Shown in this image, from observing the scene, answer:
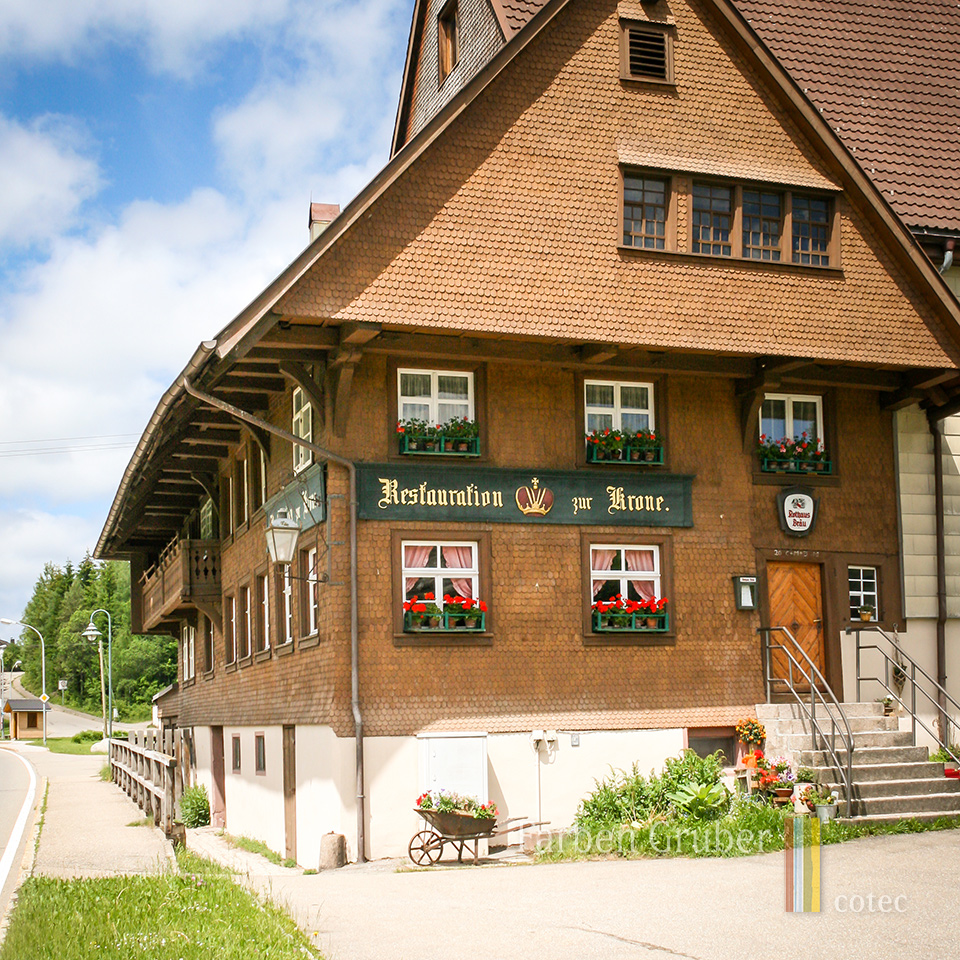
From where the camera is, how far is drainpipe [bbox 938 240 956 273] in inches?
891

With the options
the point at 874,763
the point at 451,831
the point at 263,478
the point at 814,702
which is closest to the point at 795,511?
the point at 814,702

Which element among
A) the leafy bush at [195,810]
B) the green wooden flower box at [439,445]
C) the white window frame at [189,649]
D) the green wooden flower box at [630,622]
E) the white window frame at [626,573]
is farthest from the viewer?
the white window frame at [189,649]

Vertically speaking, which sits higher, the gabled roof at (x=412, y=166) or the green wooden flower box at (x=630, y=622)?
the gabled roof at (x=412, y=166)

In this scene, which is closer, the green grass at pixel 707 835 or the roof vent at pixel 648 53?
the green grass at pixel 707 835

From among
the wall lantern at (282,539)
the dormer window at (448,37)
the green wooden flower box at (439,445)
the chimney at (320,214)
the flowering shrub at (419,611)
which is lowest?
the flowering shrub at (419,611)

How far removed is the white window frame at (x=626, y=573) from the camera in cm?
2039

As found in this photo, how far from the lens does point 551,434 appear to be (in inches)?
803

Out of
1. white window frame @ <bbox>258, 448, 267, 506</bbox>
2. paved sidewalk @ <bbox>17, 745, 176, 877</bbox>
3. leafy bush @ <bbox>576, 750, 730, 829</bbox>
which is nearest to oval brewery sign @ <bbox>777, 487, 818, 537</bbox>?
leafy bush @ <bbox>576, 750, 730, 829</bbox>

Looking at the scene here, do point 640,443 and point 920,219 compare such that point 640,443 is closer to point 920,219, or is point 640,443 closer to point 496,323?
point 496,323

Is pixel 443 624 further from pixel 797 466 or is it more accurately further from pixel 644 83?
pixel 644 83

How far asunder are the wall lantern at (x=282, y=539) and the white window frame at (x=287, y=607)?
253 cm

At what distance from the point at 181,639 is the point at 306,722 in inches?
810

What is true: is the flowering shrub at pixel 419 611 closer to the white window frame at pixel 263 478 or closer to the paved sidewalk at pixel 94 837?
the paved sidewalk at pixel 94 837

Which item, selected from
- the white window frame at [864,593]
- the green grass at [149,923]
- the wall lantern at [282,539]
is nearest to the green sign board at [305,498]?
the wall lantern at [282,539]
